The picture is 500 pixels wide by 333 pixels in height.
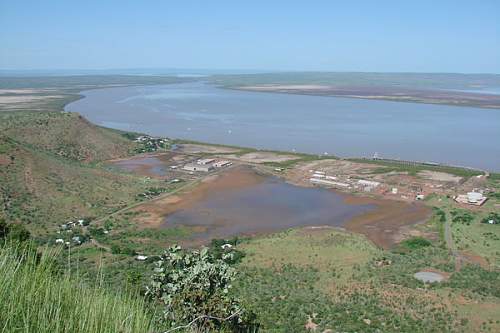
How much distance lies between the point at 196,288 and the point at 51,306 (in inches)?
163

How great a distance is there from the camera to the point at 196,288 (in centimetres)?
708

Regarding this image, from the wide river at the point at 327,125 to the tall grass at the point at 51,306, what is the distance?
46.1 metres

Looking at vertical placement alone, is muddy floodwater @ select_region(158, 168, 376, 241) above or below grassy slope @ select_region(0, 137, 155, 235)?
below

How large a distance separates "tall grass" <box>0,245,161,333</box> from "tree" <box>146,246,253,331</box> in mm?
2893

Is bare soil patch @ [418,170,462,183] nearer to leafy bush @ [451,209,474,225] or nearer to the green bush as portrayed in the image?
leafy bush @ [451,209,474,225]

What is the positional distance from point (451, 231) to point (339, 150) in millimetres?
26270

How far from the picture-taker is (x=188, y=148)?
49406 mm

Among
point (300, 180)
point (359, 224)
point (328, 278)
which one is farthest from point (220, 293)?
point (300, 180)

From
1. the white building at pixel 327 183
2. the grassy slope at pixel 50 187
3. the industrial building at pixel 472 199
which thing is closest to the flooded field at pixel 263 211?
the white building at pixel 327 183

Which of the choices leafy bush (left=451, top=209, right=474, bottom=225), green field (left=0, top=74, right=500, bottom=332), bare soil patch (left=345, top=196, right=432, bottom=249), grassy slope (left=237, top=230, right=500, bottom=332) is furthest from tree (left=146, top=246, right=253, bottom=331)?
leafy bush (left=451, top=209, right=474, bottom=225)

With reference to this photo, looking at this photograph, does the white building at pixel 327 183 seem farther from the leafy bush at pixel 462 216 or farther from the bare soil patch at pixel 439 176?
the bare soil patch at pixel 439 176

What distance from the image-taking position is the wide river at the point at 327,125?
169ft

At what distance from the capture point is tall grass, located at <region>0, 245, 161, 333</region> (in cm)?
290

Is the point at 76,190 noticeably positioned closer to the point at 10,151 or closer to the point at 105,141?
the point at 10,151
